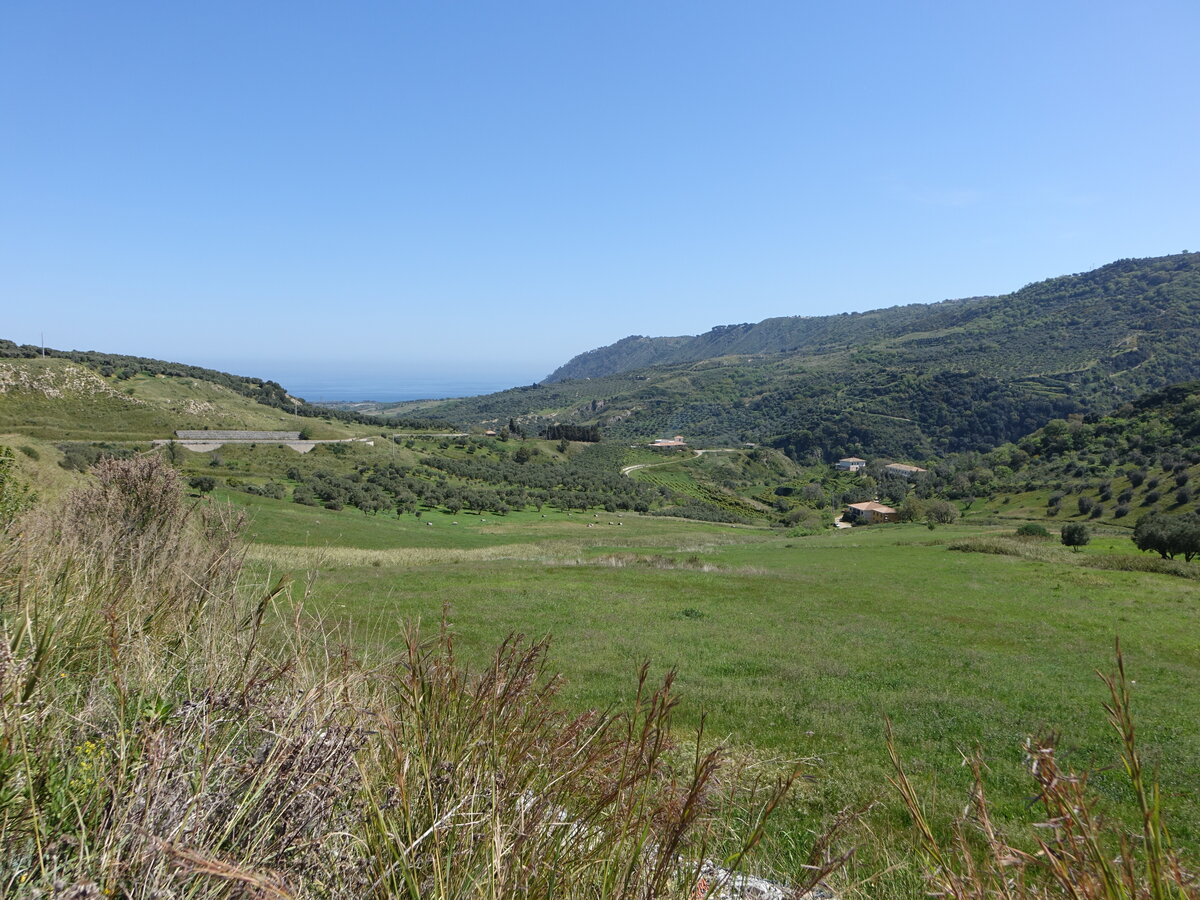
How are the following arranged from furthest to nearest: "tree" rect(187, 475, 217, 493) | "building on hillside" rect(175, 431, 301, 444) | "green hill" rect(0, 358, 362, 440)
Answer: "building on hillside" rect(175, 431, 301, 444), "green hill" rect(0, 358, 362, 440), "tree" rect(187, 475, 217, 493)

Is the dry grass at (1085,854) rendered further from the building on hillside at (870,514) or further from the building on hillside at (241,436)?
the building on hillside at (870,514)

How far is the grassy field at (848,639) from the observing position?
684cm

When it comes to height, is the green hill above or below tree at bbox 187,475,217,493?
above

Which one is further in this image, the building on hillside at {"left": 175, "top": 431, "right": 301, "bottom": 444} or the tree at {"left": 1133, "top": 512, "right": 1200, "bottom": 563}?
the building on hillside at {"left": 175, "top": 431, "right": 301, "bottom": 444}

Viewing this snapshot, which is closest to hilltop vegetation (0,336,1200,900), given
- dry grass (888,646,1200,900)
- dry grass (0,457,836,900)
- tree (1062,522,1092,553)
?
dry grass (0,457,836,900)

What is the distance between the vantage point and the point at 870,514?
63.9m

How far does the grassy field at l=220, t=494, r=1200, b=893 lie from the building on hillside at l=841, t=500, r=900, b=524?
32873 mm

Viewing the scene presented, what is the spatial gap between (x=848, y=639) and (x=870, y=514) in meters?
55.1

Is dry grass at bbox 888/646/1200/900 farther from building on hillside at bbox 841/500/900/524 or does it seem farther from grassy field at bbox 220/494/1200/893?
building on hillside at bbox 841/500/900/524

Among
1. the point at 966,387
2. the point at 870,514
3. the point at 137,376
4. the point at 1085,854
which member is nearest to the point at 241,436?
the point at 137,376

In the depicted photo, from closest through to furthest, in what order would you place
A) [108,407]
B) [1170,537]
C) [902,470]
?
[1170,537], [108,407], [902,470]

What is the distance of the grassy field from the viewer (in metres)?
6.84

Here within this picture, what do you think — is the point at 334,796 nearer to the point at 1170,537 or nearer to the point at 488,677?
the point at 488,677

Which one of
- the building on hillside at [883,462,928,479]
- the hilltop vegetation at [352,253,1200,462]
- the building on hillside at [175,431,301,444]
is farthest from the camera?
the hilltop vegetation at [352,253,1200,462]
